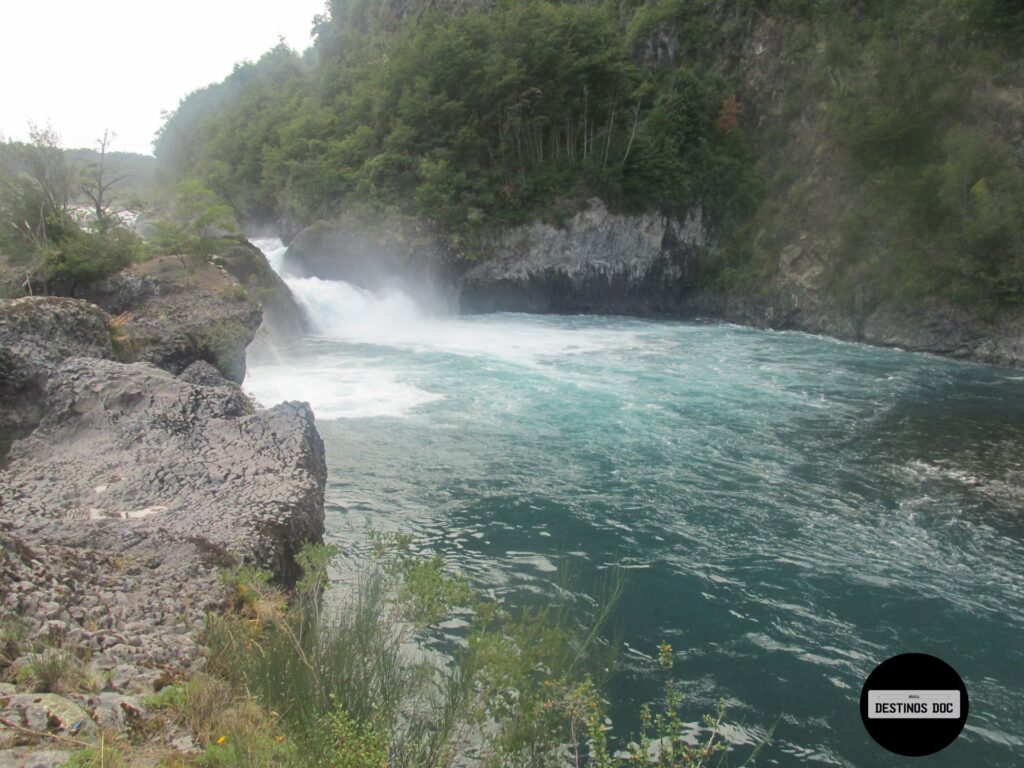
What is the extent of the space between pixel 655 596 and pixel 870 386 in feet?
44.2

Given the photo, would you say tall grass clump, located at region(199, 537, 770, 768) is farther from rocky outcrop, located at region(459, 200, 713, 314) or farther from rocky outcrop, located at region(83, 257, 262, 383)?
rocky outcrop, located at region(459, 200, 713, 314)

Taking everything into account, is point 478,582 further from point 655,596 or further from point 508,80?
point 508,80

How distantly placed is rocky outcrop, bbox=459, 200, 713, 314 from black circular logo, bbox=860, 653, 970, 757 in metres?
30.6

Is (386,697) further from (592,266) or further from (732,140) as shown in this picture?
(732,140)

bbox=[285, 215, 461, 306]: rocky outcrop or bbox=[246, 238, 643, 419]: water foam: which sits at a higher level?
bbox=[285, 215, 461, 306]: rocky outcrop

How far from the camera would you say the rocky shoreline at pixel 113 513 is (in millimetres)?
4262

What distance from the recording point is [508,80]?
30875 millimetres

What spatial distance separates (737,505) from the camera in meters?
10.6

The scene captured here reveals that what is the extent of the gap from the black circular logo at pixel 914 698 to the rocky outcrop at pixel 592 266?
30627mm

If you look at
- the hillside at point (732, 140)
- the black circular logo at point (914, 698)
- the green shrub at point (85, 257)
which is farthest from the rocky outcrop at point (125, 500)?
the hillside at point (732, 140)

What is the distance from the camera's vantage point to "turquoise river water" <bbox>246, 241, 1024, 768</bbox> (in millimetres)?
6695

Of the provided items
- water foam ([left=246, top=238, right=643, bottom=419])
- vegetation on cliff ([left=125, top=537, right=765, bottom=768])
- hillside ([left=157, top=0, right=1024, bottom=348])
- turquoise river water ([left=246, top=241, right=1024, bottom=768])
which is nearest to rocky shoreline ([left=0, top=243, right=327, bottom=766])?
vegetation on cliff ([left=125, top=537, right=765, bottom=768])

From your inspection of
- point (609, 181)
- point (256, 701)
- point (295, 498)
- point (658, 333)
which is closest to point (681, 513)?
point (295, 498)

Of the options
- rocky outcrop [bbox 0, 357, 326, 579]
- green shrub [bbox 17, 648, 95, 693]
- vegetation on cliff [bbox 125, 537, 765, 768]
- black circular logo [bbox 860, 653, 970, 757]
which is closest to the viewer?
black circular logo [bbox 860, 653, 970, 757]
